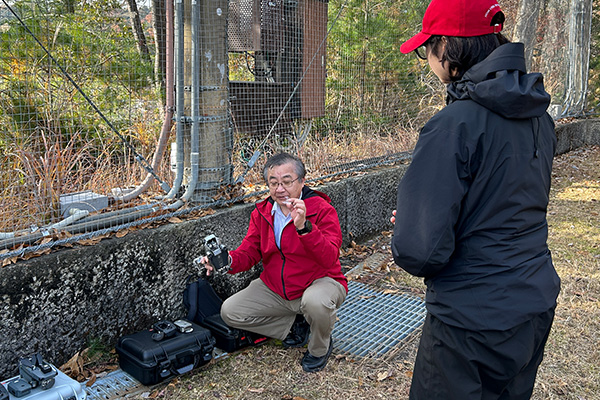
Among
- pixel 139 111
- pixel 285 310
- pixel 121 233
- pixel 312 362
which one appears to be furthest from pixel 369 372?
pixel 139 111

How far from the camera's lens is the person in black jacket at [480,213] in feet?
5.37

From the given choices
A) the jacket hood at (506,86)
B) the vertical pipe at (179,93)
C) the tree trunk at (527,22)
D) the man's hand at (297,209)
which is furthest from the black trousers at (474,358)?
the tree trunk at (527,22)

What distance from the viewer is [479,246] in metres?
1.68

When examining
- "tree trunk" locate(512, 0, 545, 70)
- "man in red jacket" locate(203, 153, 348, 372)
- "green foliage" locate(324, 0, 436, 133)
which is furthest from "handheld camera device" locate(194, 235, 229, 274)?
"tree trunk" locate(512, 0, 545, 70)

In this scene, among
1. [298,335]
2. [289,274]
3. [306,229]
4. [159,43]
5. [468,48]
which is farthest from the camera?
[159,43]

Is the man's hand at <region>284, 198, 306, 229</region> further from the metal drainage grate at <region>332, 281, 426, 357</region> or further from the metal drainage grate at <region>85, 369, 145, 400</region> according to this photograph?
the metal drainage grate at <region>85, 369, 145, 400</region>

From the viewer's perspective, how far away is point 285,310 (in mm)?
3611

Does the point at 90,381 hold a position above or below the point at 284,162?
below

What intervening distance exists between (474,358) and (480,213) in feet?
1.51

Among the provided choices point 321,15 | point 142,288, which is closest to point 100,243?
point 142,288

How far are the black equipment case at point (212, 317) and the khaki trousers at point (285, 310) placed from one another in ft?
0.25

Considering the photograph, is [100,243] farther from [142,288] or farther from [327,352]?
[327,352]

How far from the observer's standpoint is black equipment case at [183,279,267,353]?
3.59 m

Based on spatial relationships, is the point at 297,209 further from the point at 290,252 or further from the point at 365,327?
the point at 365,327
